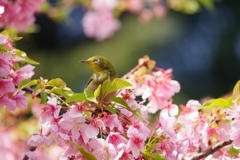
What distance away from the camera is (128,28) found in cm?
958

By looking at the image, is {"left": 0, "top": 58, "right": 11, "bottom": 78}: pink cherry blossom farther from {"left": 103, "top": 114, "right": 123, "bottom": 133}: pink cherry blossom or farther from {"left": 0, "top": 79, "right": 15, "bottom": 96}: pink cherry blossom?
{"left": 103, "top": 114, "right": 123, "bottom": 133}: pink cherry blossom

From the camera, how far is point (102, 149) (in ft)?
3.60

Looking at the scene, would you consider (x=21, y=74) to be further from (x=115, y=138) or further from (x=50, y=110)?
(x=115, y=138)

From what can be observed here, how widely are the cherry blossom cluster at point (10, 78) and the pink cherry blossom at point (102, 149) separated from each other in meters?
0.32

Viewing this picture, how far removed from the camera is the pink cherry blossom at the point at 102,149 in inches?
42.9

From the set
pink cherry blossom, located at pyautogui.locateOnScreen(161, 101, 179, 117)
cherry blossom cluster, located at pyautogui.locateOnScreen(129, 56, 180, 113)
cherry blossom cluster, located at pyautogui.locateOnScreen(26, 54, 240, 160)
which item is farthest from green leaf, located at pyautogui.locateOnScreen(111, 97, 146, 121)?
cherry blossom cluster, located at pyautogui.locateOnScreen(129, 56, 180, 113)

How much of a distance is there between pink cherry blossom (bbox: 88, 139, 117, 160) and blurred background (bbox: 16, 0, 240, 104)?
6.88 metres

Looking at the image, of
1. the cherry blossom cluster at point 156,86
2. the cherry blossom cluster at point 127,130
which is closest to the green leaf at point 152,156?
the cherry blossom cluster at point 127,130

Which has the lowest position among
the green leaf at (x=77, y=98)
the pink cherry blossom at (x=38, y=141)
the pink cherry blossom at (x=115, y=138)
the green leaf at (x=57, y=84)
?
the pink cherry blossom at (x=38, y=141)

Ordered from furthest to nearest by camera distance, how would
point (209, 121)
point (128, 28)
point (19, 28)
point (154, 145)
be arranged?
1. point (128, 28)
2. point (19, 28)
3. point (209, 121)
4. point (154, 145)

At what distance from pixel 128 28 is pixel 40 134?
8479 millimetres

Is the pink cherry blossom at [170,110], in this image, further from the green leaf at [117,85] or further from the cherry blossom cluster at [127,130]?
the green leaf at [117,85]

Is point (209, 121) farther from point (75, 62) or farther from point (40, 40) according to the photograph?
point (40, 40)

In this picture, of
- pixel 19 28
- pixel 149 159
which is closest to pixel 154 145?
pixel 149 159
